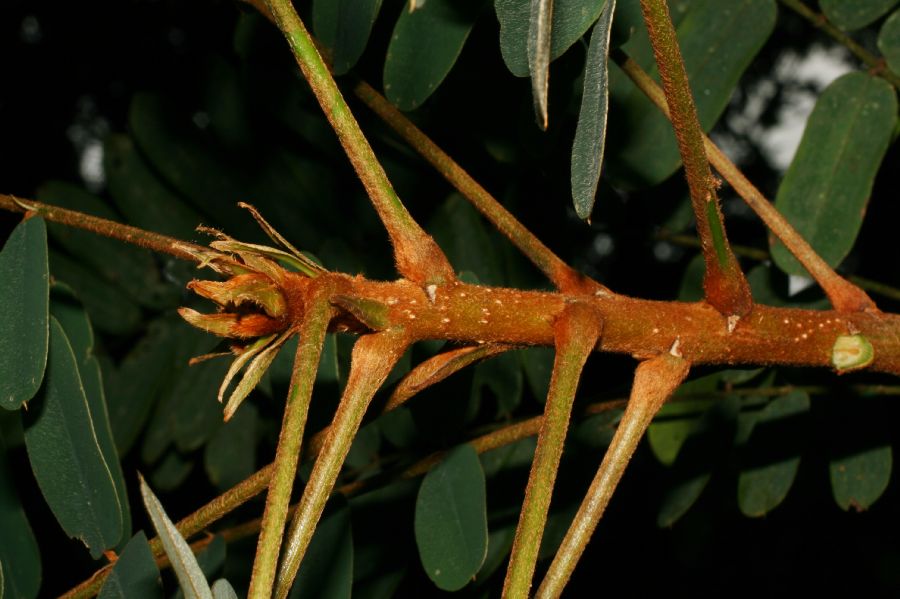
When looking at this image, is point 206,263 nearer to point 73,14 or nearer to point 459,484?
point 459,484

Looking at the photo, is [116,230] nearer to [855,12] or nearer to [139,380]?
[139,380]

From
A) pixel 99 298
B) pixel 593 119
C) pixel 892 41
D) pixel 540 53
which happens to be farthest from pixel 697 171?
pixel 99 298

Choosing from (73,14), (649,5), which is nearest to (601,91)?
(649,5)

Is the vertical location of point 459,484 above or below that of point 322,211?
below

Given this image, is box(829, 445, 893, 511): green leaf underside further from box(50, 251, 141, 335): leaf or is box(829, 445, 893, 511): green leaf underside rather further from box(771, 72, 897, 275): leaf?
box(50, 251, 141, 335): leaf

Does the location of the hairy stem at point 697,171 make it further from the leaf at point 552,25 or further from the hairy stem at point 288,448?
the hairy stem at point 288,448
